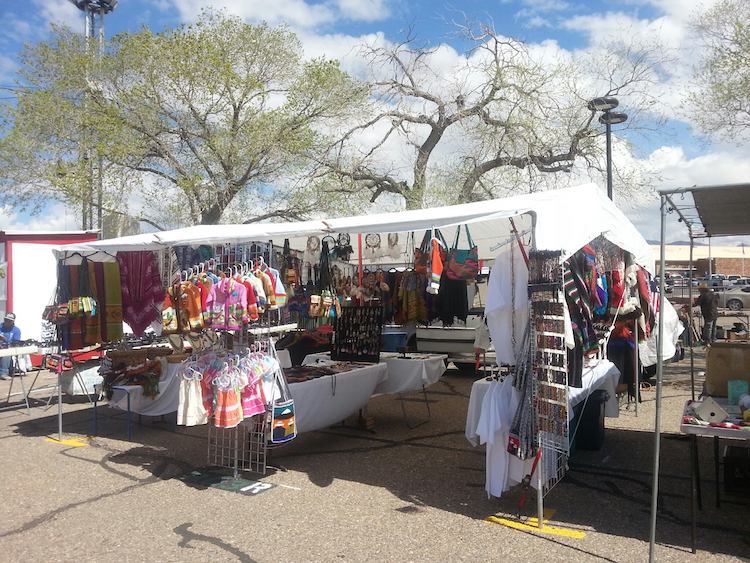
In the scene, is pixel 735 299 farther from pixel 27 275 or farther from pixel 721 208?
pixel 27 275

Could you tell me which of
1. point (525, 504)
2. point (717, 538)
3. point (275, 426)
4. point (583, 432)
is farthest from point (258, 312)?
point (717, 538)

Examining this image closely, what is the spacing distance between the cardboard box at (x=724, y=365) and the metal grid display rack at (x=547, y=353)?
1296 millimetres

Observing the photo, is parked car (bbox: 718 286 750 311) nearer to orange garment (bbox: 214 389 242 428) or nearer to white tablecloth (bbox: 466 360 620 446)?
white tablecloth (bbox: 466 360 620 446)

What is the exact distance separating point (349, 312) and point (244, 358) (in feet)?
7.79

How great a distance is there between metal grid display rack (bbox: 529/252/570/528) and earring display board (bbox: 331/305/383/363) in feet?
10.5

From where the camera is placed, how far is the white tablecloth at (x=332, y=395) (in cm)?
593

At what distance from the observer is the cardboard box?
4621 mm

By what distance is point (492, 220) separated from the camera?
18.1ft

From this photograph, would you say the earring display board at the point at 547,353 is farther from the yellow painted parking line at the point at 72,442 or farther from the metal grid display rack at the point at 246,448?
the yellow painted parking line at the point at 72,442

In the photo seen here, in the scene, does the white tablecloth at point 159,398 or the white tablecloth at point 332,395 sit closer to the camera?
the white tablecloth at point 332,395

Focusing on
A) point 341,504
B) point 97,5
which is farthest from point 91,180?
point 97,5

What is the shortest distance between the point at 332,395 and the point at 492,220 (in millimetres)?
2446

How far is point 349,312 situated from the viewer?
7621 mm

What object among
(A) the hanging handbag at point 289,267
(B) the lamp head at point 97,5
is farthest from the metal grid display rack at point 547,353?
(B) the lamp head at point 97,5
